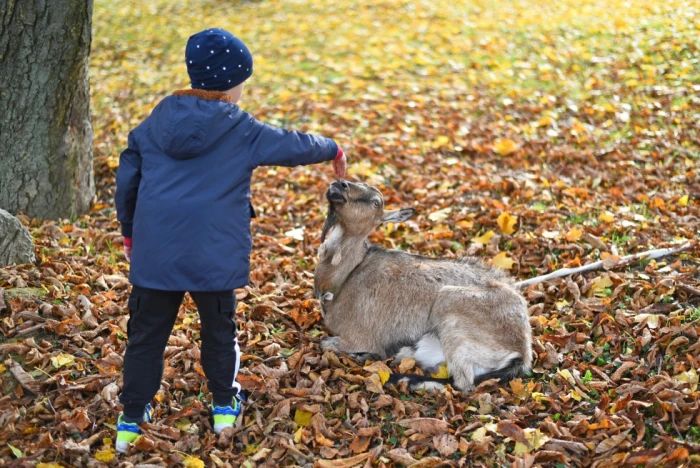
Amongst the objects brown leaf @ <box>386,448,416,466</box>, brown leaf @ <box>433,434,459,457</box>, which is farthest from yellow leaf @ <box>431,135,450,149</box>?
brown leaf @ <box>386,448,416,466</box>

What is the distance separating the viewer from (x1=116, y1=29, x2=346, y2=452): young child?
12.3 feet

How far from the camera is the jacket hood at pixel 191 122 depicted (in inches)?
145

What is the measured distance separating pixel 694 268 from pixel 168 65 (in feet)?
33.1

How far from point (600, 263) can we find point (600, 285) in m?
0.31

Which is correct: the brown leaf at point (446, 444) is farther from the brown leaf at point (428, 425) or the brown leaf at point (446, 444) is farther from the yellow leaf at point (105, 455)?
the yellow leaf at point (105, 455)

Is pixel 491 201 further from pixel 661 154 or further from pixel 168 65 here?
pixel 168 65

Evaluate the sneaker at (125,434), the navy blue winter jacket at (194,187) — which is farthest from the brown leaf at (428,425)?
the sneaker at (125,434)

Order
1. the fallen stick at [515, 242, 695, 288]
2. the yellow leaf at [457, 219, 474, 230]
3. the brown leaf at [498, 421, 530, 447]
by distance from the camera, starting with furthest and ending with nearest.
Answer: the yellow leaf at [457, 219, 474, 230], the fallen stick at [515, 242, 695, 288], the brown leaf at [498, 421, 530, 447]

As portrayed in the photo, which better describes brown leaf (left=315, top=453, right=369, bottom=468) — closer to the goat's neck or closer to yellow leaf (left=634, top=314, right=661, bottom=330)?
the goat's neck

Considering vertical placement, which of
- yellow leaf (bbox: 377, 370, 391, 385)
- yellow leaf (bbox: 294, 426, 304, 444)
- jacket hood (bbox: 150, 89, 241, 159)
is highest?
jacket hood (bbox: 150, 89, 241, 159)

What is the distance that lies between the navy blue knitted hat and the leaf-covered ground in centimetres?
209

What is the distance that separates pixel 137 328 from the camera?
396 centimetres

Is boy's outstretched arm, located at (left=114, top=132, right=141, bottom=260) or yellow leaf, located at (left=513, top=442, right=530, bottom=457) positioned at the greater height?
boy's outstretched arm, located at (left=114, top=132, right=141, bottom=260)

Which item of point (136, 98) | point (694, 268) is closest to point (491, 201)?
point (694, 268)
